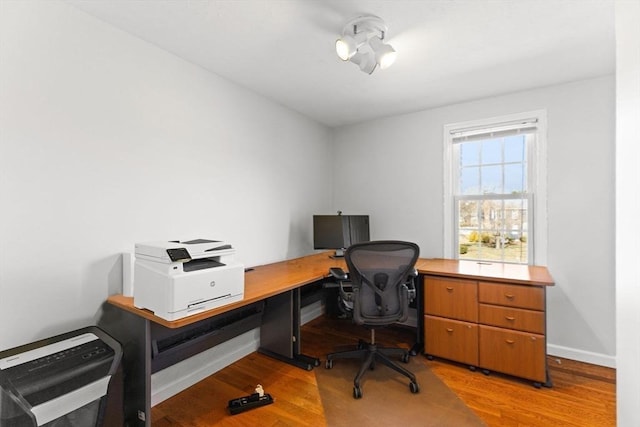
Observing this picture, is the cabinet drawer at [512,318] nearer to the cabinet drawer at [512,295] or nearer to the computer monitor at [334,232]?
the cabinet drawer at [512,295]

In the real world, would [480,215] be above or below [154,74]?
below

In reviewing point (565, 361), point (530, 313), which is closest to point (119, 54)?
point (530, 313)

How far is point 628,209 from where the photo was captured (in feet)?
1.46

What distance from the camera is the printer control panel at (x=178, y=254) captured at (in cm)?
154

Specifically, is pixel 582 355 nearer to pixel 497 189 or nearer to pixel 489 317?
pixel 489 317

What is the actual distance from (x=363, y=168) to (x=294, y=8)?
2.30 metres

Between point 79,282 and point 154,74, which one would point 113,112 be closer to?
point 154,74

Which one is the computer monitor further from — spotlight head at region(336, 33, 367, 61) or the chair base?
spotlight head at region(336, 33, 367, 61)

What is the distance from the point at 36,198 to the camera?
154 cm

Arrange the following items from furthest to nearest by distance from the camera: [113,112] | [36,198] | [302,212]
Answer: [302,212] → [113,112] → [36,198]

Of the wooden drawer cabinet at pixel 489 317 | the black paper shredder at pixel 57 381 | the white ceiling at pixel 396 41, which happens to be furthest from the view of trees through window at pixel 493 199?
the black paper shredder at pixel 57 381

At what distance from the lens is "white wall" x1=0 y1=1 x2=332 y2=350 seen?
1485mm

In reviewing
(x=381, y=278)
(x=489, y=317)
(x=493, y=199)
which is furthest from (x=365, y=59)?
(x=489, y=317)

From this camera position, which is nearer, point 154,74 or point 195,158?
point 154,74
